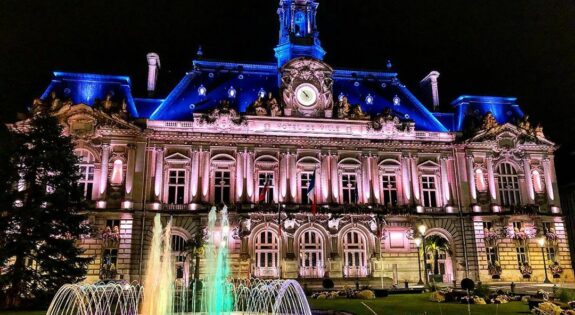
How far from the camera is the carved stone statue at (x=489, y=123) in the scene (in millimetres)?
48688

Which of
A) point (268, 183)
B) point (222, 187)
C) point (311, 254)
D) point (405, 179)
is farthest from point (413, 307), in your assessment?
point (405, 179)

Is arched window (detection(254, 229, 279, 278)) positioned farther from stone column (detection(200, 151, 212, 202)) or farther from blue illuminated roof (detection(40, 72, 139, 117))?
blue illuminated roof (detection(40, 72, 139, 117))

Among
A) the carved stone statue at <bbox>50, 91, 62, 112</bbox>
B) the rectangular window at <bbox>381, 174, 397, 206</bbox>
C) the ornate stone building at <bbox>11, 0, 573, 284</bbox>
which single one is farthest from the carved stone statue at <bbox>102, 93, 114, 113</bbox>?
the rectangular window at <bbox>381, 174, 397, 206</bbox>

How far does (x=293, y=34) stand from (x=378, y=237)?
22512mm

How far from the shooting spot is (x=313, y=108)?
47.4 m

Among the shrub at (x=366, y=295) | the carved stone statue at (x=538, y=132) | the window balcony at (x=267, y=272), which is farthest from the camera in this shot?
the carved stone statue at (x=538, y=132)

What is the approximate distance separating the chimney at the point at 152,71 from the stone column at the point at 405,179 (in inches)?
981

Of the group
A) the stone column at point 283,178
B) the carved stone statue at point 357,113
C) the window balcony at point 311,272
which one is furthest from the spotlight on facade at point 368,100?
the window balcony at point 311,272

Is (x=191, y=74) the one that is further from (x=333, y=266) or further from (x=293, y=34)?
(x=333, y=266)

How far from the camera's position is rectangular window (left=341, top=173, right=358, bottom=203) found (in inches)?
1816

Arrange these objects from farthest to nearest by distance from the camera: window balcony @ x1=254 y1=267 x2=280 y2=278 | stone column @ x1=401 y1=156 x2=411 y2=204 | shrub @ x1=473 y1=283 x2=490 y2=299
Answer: stone column @ x1=401 y1=156 x2=411 y2=204
window balcony @ x1=254 y1=267 x2=280 y2=278
shrub @ x1=473 y1=283 x2=490 y2=299

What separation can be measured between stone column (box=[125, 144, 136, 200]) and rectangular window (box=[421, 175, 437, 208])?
26.2m

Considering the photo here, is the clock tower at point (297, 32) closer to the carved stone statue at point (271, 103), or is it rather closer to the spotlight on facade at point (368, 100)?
the carved stone statue at point (271, 103)

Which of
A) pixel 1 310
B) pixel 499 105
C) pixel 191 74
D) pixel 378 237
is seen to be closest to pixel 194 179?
pixel 191 74
